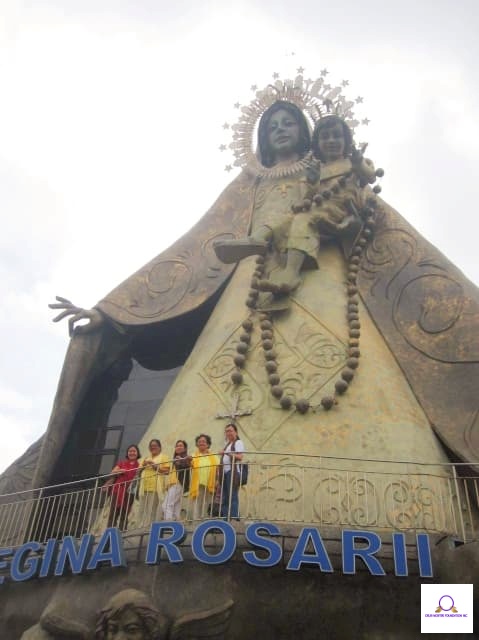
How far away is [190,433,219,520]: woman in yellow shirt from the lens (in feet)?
25.1

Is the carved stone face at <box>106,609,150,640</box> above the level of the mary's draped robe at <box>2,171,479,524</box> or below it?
below

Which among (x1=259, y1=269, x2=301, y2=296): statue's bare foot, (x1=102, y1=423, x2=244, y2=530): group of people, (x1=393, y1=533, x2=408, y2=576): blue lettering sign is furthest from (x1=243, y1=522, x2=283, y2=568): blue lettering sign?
(x1=259, y1=269, x2=301, y2=296): statue's bare foot

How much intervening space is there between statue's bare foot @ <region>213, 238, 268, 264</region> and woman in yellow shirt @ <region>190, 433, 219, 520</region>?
4.15m

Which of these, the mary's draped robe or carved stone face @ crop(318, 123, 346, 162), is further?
carved stone face @ crop(318, 123, 346, 162)

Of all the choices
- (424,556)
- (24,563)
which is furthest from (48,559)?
(424,556)

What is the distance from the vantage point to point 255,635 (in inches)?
267

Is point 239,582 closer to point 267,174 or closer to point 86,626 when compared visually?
point 86,626

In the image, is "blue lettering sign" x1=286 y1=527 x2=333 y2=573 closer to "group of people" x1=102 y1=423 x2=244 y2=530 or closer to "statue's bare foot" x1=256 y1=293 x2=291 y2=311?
"group of people" x1=102 y1=423 x2=244 y2=530

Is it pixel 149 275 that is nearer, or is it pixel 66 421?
pixel 66 421

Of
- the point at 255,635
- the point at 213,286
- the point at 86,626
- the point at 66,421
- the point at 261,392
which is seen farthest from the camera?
the point at 213,286

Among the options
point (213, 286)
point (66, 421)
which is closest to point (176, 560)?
point (66, 421)

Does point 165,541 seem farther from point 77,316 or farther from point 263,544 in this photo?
point 77,316

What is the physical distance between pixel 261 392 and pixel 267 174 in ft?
17.2

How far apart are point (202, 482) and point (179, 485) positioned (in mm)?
359
